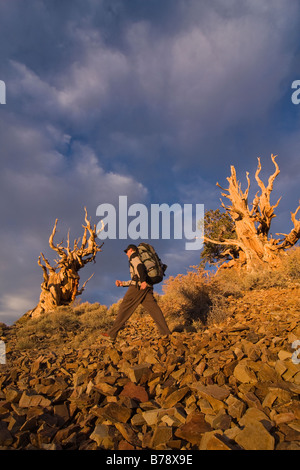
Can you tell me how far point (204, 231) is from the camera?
26125mm

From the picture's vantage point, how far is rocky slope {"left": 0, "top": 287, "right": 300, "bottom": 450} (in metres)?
2.25

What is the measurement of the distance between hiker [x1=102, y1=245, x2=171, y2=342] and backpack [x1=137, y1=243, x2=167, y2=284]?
0.29ft

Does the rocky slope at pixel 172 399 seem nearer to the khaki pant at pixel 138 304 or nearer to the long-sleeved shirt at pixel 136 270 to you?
the khaki pant at pixel 138 304

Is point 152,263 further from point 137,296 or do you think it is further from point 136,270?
point 137,296

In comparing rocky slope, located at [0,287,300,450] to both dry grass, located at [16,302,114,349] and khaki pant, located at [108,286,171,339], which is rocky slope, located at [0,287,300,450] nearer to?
khaki pant, located at [108,286,171,339]

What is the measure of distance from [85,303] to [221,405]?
13157mm

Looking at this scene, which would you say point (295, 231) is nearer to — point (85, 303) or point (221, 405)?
point (85, 303)

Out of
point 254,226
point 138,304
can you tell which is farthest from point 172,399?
point 254,226

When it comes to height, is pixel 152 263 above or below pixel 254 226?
below

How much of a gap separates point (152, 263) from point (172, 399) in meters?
3.13

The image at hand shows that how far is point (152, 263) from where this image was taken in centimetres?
579

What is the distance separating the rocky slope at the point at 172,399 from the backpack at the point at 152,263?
1373mm

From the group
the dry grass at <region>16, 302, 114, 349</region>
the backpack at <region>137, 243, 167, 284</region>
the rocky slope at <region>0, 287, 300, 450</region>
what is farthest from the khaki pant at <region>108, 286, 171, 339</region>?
the dry grass at <region>16, 302, 114, 349</region>
